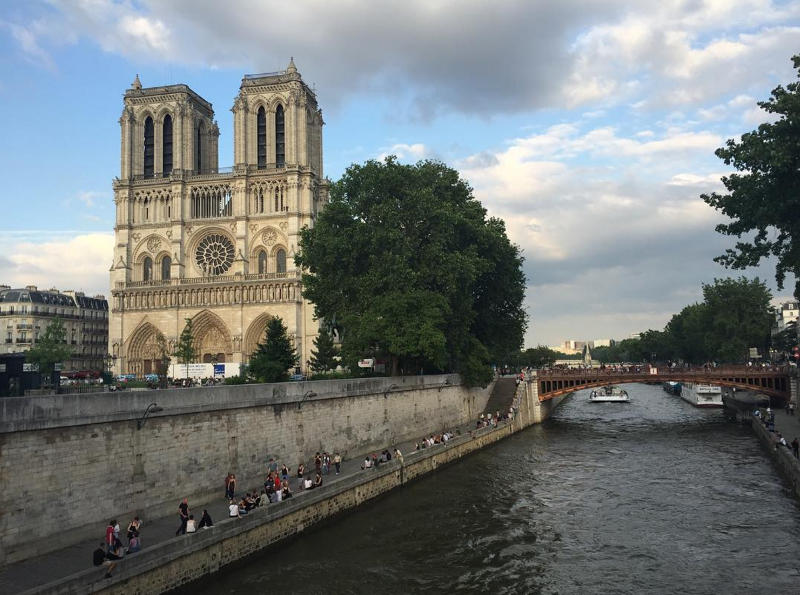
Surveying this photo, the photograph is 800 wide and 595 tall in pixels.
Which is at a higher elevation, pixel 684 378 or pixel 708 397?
pixel 684 378

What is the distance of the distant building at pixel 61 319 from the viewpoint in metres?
98.8

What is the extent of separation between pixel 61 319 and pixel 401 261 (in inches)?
2970

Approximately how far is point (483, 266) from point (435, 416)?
11900 millimetres

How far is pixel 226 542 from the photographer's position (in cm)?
2200

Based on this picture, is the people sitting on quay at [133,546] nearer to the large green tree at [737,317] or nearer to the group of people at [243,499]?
the group of people at [243,499]

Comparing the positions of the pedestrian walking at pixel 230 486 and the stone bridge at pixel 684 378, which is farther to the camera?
the stone bridge at pixel 684 378

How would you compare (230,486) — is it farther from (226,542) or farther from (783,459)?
(783,459)

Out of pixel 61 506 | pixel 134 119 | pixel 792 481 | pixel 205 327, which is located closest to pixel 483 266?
pixel 792 481

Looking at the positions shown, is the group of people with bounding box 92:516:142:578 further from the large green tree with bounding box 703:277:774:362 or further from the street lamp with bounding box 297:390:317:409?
the large green tree with bounding box 703:277:774:362

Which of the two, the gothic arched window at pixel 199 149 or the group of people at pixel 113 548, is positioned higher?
the gothic arched window at pixel 199 149

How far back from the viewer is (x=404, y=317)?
46.1 m

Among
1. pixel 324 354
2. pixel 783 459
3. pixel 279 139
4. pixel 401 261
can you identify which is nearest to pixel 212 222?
pixel 279 139

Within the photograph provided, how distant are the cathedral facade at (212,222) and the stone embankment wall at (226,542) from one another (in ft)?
182

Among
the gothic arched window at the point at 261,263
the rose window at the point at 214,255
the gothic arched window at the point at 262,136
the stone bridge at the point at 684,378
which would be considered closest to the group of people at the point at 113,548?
the stone bridge at the point at 684,378
